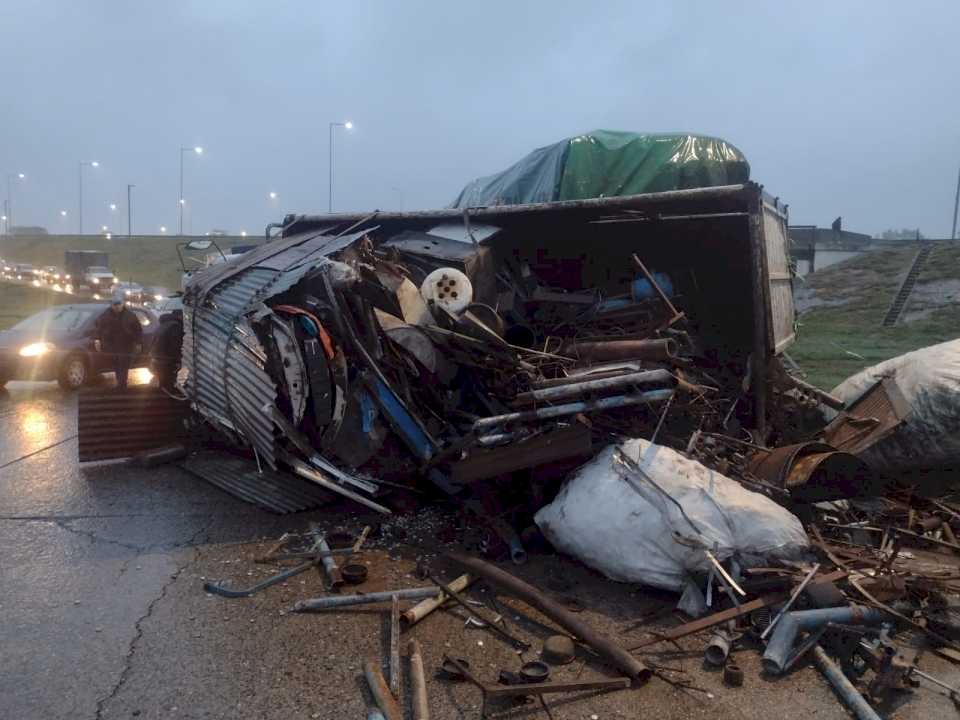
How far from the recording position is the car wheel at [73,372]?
447 inches

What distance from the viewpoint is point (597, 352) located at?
6148 millimetres

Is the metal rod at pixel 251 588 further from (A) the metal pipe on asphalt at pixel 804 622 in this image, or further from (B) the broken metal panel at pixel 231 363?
(A) the metal pipe on asphalt at pixel 804 622

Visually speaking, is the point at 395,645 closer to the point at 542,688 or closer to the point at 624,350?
the point at 542,688

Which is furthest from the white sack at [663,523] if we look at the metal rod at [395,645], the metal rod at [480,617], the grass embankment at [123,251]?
the grass embankment at [123,251]

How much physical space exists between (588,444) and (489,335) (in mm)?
1330

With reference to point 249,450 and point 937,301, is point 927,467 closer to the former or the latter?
point 249,450

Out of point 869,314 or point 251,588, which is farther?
point 869,314

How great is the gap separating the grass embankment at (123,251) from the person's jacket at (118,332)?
32990 millimetres

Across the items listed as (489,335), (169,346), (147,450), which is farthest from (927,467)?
(169,346)

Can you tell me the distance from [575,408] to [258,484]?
307 cm

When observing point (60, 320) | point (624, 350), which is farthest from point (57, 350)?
point (624, 350)

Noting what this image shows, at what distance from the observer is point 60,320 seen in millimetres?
12102

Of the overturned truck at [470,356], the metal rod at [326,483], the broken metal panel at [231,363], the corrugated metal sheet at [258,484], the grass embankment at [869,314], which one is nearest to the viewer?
the overturned truck at [470,356]

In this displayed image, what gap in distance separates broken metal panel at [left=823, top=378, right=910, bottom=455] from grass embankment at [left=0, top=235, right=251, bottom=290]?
136 feet
